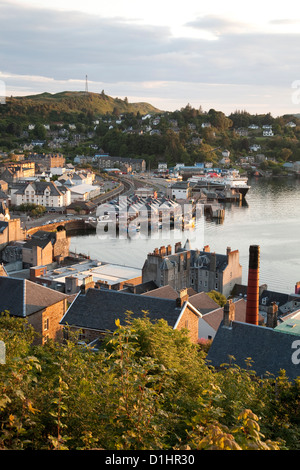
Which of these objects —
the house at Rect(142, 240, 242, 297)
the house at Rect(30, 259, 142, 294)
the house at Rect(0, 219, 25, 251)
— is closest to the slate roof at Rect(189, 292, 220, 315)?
the house at Rect(30, 259, 142, 294)

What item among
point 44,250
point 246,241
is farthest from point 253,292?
point 246,241

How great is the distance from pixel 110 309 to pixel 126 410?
8.67 metres

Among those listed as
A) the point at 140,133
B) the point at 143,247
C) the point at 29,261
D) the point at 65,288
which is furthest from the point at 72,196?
the point at 140,133

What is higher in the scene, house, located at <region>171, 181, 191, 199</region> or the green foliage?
the green foliage

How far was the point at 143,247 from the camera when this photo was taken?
33.6 meters

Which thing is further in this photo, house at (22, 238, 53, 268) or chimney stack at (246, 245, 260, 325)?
house at (22, 238, 53, 268)

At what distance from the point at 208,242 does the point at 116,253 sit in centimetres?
717

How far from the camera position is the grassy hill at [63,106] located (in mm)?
105875

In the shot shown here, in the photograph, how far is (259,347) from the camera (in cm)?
1129

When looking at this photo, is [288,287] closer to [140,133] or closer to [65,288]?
[65,288]

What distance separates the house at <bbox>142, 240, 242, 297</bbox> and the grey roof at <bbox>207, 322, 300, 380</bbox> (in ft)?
31.1

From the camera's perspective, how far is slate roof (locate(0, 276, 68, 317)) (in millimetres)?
12172

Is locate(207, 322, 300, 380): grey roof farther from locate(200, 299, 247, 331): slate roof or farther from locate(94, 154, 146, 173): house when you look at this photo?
locate(94, 154, 146, 173): house

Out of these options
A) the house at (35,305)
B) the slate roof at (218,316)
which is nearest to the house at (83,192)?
the slate roof at (218,316)
